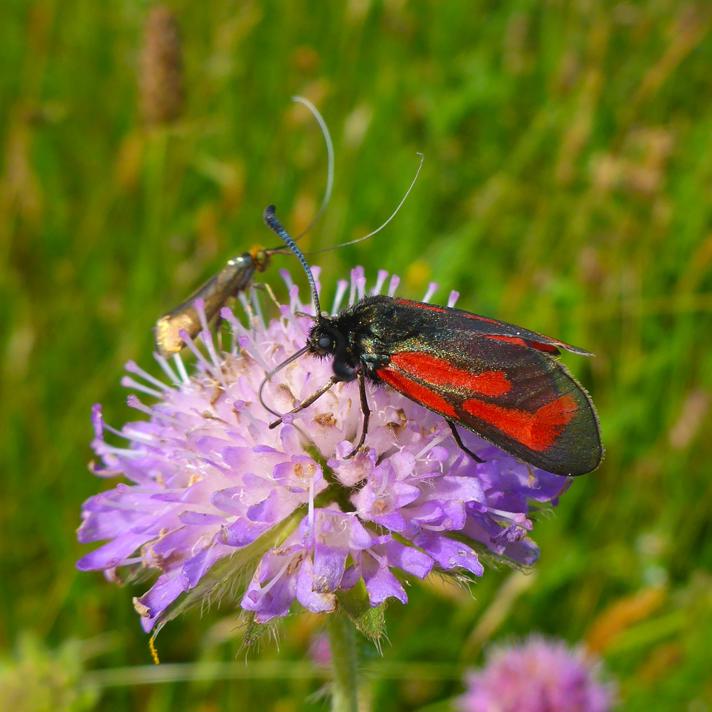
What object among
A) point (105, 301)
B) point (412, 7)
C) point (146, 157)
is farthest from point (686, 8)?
point (105, 301)

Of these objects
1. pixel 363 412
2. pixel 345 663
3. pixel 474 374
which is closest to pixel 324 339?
pixel 363 412

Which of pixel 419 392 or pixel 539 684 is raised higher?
pixel 419 392

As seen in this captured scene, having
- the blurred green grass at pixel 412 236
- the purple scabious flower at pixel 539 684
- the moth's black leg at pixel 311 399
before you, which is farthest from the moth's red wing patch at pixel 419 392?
the purple scabious flower at pixel 539 684

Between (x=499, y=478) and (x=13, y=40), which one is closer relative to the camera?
(x=499, y=478)

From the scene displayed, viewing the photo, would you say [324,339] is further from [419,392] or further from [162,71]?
[162,71]

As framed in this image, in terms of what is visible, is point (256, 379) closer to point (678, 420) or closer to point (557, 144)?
point (678, 420)

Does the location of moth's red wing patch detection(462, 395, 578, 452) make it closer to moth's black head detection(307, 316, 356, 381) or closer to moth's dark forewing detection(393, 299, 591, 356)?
moth's dark forewing detection(393, 299, 591, 356)
